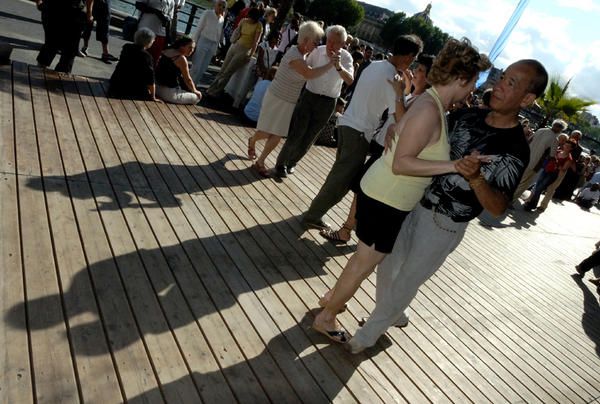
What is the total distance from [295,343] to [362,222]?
83 cm

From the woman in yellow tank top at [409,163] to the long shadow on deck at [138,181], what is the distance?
181 cm

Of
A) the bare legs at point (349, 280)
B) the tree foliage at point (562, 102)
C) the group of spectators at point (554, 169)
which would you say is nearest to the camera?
the bare legs at point (349, 280)

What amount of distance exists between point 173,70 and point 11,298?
4409 mm

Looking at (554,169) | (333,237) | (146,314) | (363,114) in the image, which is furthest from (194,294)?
(554,169)

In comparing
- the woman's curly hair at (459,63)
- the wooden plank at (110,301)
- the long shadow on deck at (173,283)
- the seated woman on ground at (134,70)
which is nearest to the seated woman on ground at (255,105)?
the seated woman on ground at (134,70)

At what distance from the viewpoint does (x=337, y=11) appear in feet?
255

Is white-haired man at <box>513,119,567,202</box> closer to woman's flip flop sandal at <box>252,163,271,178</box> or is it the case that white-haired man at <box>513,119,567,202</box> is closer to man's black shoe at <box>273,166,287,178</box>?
man's black shoe at <box>273,166,287,178</box>

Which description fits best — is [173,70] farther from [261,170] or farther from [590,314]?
[590,314]

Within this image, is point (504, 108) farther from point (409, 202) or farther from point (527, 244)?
point (527, 244)

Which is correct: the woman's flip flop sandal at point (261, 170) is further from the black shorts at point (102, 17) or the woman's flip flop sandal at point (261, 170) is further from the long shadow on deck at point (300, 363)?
the black shorts at point (102, 17)

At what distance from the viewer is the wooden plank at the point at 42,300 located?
→ 1808 millimetres

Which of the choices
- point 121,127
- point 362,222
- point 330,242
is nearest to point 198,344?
point 362,222

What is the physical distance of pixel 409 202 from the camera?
2.29m

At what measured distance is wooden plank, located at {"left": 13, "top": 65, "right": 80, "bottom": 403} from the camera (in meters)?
1.81
